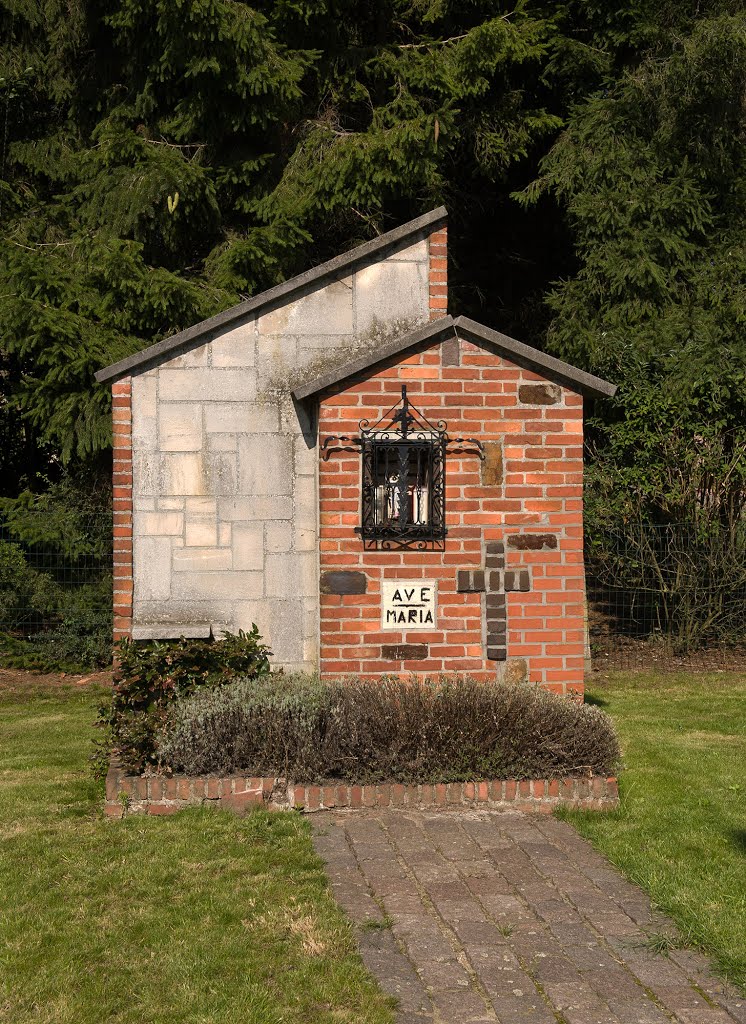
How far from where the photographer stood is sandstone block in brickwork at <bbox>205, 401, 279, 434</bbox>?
25.4ft

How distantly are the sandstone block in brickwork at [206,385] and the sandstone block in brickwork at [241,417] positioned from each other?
6cm

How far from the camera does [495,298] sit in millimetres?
17422

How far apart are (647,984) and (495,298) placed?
563 inches

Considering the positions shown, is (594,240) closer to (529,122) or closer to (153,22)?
(529,122)

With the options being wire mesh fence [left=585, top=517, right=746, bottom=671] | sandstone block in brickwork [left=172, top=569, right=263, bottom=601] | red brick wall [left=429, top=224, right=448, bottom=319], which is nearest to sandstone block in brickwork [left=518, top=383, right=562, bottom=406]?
red brick wall [left=429, top=224, right=448, bottom=319]

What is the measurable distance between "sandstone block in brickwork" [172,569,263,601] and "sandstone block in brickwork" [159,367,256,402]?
1226 mm

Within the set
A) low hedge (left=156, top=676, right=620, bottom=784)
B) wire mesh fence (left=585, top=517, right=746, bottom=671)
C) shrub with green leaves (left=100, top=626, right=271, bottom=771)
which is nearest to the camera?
low hedge (left=156, top=676, right=620, bottom=784)

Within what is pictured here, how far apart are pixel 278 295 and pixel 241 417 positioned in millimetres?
903

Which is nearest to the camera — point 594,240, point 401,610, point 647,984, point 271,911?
point 647,984

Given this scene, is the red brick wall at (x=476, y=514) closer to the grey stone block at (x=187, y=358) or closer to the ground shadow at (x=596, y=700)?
the grey stone block at (x=187, y=358)

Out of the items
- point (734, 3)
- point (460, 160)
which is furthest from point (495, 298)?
point (734, 3)

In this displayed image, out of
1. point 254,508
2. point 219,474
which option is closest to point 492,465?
point 254,508

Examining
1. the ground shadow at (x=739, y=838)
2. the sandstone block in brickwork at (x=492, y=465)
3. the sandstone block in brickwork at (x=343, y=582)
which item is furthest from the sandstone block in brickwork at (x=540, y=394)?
the ground shadow at (x=739, y=838)

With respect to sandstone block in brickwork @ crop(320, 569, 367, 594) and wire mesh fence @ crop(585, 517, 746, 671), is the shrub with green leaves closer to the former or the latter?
sandstone block in brickwork @ crop(320, 569, 367, 594)
